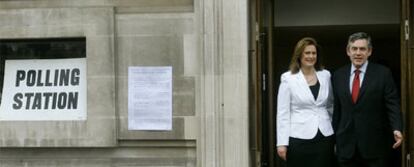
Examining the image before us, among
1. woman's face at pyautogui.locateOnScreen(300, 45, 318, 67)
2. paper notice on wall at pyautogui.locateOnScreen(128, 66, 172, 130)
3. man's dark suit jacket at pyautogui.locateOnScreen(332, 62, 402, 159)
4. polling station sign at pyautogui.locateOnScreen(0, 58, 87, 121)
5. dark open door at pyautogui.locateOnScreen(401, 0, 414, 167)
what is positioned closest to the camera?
man's dark suit jacket at pyautogui.locateOnScreen(332, 62, 402, 159)

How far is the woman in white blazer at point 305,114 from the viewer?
19.0ft

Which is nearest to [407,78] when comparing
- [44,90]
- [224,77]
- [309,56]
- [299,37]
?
[309,56]

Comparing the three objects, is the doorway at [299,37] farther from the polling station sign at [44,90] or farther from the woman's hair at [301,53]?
the polling station sign at [44,90]

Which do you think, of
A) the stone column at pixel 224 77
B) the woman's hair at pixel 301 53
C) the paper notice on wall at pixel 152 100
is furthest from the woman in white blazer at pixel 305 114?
the paper notice on wall at pixel 152 100

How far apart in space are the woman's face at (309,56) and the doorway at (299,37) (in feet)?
3.42

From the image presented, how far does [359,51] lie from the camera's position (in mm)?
5691

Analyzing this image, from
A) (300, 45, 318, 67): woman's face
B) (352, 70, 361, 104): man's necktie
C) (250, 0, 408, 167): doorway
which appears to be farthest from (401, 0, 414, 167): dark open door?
(300, 45, 318, 67): woman's face

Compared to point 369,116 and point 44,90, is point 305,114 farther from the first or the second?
point 44,90

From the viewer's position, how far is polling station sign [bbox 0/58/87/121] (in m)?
7.02

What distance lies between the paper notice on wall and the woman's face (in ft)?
5.08

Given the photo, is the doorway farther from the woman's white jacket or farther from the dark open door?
the woman's white jacket

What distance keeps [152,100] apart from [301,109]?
64.9 inches

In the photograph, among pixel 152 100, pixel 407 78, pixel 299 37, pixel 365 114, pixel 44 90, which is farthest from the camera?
pixel 299 37

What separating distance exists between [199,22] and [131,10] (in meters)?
0.72
